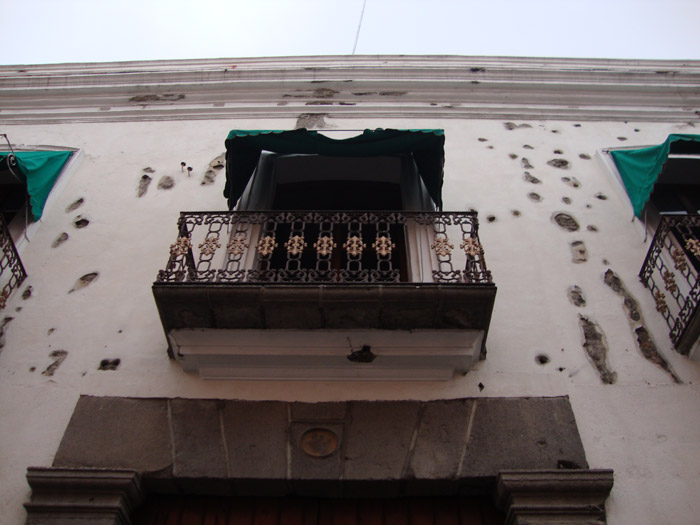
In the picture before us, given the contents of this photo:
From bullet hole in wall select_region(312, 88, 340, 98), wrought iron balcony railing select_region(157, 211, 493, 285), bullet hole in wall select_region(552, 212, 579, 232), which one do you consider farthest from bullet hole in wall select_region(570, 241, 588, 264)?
bullet hole in wall select_region(312, 88, 340, 98)

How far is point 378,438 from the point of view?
4172 millimetres

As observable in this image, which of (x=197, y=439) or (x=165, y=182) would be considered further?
(x=165, y=182)

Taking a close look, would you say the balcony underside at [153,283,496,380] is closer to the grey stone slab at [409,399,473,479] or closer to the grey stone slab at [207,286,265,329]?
the grey stone slab at [207,286,265,329]

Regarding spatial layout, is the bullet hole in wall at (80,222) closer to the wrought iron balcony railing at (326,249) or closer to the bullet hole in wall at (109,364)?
the wrought iron balcony railing at (326,249)

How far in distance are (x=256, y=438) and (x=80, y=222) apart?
9.78 ft

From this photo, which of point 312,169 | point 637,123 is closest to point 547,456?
point 312,169

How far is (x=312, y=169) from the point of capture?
661 centimetres

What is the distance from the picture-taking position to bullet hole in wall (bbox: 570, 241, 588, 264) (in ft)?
18.1

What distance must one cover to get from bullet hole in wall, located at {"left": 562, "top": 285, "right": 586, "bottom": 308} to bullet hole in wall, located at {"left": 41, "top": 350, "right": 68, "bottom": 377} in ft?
12.3

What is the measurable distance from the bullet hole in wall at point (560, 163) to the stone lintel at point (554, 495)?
11.6 feet

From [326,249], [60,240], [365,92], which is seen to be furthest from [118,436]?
[365,92]

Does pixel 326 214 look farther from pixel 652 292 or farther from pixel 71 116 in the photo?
pixel 71 116

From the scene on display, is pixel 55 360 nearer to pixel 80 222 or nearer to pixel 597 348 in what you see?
pixel 80 222

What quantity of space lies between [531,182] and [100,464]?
14.7 ft
